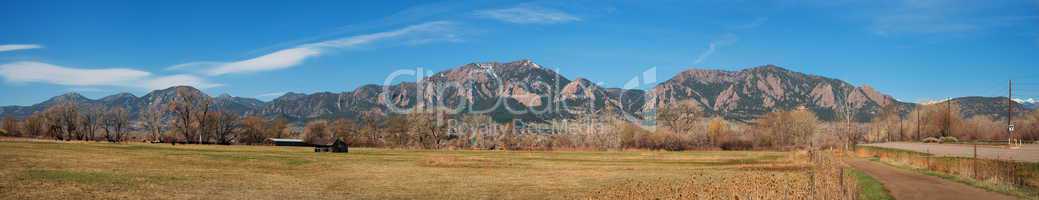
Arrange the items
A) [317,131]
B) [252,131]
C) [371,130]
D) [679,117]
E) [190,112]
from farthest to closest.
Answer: [679,117] → [317,131] → [371,130] → [252,131] → [190,112]

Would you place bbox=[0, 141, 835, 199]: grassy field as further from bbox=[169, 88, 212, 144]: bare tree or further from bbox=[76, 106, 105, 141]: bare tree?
bbox=[76, 106, 105, 141]: bare tree

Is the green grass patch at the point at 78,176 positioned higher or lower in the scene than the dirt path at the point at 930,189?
higher

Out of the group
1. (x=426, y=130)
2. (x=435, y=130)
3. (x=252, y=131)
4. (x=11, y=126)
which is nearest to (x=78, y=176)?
(x=426, y=130)

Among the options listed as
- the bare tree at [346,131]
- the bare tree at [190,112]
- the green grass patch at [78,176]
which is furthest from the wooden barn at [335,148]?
the bare tree at [190,112]

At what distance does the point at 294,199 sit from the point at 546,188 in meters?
10.3

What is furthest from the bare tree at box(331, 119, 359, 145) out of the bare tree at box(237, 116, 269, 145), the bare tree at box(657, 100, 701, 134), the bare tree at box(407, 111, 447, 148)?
the bare tree at box(657, 100, 701, 134)

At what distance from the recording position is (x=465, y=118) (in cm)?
14062

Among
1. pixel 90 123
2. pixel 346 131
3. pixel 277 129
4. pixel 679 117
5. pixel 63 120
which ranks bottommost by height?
pixel 346 131

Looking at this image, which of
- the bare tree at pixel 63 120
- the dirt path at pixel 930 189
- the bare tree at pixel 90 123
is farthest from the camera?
the bare tree at pixel 90 123

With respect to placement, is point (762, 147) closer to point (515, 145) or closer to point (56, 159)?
point (515, 145)

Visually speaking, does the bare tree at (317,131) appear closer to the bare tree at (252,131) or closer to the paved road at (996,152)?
the bare tree at (252,131)

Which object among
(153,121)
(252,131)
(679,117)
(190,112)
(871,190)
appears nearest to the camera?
(871,190)

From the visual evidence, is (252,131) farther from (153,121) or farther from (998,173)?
(998,173)

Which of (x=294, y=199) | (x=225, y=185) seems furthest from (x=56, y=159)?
(x=294, y=199)
